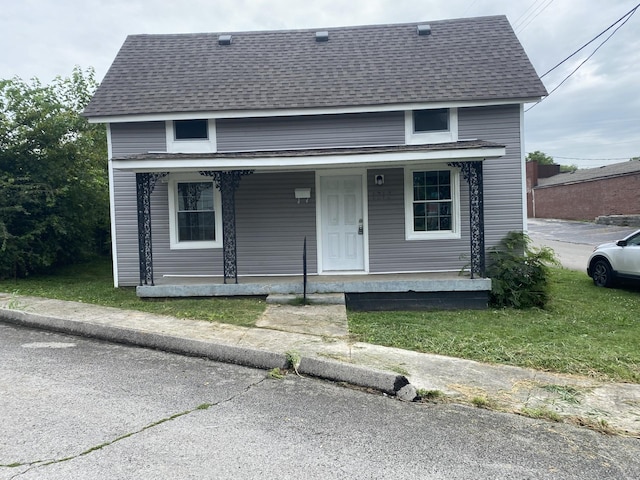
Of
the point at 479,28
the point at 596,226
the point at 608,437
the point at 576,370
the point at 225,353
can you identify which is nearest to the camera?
the point at 608,437

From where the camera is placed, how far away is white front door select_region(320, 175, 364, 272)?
9992 mm

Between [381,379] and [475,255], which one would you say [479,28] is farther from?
[381,379]

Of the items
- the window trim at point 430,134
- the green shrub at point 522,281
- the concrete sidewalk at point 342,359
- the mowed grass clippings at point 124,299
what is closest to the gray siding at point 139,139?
the mowed grass clippings at point 124,299

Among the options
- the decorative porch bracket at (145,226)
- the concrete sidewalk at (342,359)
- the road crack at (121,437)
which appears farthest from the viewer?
the decorative porch bracket at (145,226)

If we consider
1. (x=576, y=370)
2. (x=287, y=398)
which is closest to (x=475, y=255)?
(x=576, y=370)

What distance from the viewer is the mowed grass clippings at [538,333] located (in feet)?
16.9

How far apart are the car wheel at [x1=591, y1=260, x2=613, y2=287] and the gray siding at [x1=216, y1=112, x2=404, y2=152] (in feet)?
17.5

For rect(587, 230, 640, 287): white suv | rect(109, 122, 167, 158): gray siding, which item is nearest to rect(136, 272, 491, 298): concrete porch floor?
rect(109, 122, 167, 158): gray siding

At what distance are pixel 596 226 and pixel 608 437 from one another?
30.7 m

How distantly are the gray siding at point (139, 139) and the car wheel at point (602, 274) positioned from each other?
A: 9.94m

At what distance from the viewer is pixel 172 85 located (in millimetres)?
Answer: 10406

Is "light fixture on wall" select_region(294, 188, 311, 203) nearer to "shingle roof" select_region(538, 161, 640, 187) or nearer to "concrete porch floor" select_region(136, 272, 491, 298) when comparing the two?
"concrete porch floor" select_region(136, 272, 491, 298)

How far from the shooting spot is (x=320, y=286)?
8.56 meters

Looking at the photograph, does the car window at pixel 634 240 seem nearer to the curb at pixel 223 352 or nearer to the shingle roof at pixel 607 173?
the curb at pixel 223 352
